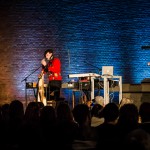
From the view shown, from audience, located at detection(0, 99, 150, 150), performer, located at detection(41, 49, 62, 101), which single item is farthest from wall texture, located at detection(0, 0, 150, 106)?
audience, located at detection(0, 99, 150, 150)

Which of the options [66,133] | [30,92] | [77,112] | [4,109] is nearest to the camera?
[66,133]

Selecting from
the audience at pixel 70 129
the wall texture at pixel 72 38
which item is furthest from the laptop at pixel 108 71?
the audience at pixel 70 129

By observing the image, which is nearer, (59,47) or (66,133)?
(66,133)

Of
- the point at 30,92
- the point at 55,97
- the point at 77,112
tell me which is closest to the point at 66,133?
the point at 77,112

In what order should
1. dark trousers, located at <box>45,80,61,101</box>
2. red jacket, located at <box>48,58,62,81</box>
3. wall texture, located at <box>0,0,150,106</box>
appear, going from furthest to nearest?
wall texture, located at <box>0,0,150,106</box> → red jacket, located at <box>48,58,62,81</box> → dark trousers, located at <box>45,80,61,101</box>

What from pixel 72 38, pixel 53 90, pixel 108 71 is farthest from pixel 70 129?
pixel 72 38

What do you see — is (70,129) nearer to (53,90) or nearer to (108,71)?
(53,90)

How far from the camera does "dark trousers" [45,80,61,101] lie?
30.4 feet

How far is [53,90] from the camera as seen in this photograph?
9.29 m

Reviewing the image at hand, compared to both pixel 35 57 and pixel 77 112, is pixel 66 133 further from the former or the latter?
pixel 35 57

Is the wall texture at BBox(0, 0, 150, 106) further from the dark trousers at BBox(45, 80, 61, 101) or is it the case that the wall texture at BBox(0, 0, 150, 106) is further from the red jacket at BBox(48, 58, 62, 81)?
the dark trousers at BBox(45, 80, 61, 101)

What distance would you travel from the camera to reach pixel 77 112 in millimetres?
4406

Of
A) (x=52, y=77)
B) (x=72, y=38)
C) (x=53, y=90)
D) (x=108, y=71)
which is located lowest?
(x=53, y=90)

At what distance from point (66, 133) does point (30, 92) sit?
742 centimetres
